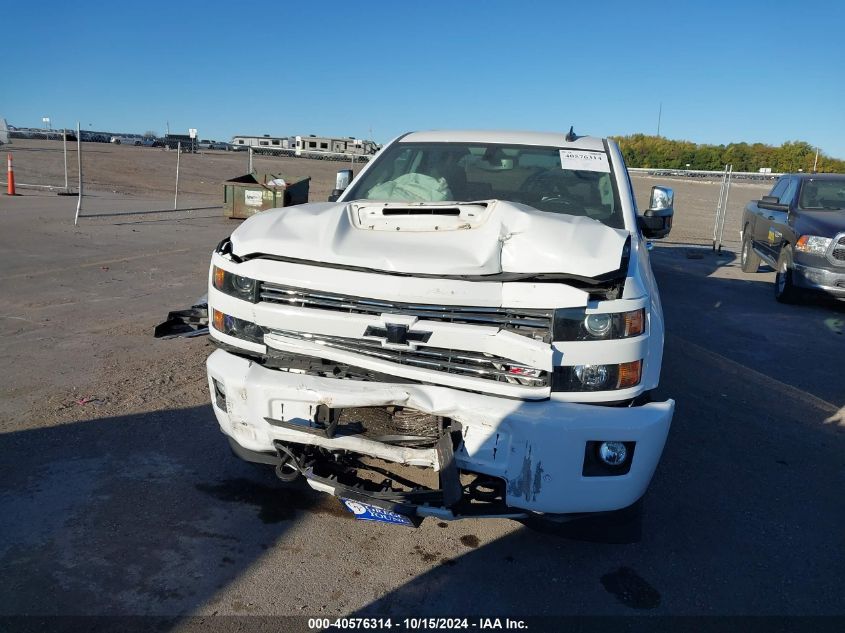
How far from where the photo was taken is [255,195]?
638 inches

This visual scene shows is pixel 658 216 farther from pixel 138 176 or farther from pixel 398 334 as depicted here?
pixel 138 176

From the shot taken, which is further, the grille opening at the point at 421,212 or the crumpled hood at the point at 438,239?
the grille opening at the point at 421,212

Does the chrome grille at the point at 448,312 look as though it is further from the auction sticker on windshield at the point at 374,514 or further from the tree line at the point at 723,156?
the tree line at the point at 723,156

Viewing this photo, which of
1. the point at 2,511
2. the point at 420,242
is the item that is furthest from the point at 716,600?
the point at 2,511

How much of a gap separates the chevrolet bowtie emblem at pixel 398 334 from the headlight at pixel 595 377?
57 centimetres

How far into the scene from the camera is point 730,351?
7.10 metres

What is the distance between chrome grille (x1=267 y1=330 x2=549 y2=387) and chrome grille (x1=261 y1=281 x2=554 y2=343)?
5.2 inches

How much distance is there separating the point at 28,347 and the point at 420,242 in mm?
4244

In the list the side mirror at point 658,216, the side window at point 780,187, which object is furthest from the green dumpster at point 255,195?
the side mirror at point 658,216

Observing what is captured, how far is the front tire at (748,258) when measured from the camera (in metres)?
12.5

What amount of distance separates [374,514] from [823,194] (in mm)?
10195

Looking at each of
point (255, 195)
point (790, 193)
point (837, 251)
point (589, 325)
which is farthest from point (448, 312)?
point (255, 195)

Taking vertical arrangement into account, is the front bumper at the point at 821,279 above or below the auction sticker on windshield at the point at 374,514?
above

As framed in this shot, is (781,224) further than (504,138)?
Yes
